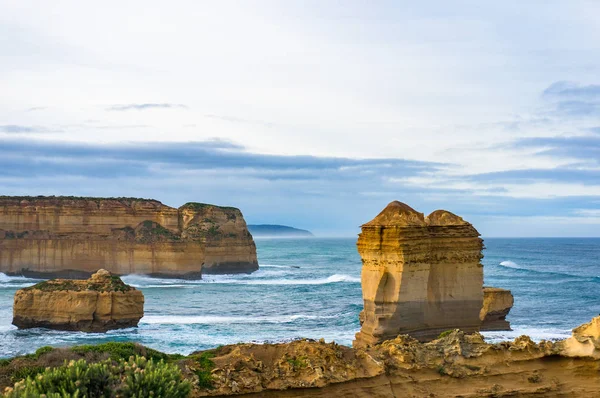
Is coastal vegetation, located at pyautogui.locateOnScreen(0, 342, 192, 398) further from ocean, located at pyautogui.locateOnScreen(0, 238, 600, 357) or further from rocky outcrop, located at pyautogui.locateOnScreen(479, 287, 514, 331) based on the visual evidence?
rocky outcrop, located at pyautogui.locateOnScreen(479, 287, 514, 331)

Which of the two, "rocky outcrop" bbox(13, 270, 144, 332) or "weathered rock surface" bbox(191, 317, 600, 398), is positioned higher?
"weathered rock surface" bbox(191, 317, 600, 398)

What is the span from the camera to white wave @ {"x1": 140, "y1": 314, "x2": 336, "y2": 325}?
1515 inches

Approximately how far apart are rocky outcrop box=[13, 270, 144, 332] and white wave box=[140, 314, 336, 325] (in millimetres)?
3312

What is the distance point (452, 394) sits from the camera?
15617 millimetres

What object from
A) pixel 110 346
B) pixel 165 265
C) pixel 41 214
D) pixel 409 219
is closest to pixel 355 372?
pixel 110 346

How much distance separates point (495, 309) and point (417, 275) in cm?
956

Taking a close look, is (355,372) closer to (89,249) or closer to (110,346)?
(110,346)

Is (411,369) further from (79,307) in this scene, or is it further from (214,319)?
(214,319)

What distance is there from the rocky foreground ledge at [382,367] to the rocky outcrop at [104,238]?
56.9 m

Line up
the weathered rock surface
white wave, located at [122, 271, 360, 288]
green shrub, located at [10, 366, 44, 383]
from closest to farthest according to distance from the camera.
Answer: green shrub, located at [10, 366, 44, 383] < the weathered rock surface < white wave, located at [122, 271, 360, 288]

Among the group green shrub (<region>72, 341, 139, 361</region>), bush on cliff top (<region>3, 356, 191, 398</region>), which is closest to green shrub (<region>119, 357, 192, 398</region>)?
bush on cliff top (<region>3, 356, 191, 398</region>)

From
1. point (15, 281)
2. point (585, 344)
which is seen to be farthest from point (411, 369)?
point (15, 281)

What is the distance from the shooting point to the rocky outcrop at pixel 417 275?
83.6 feet

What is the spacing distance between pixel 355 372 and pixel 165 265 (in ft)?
194
